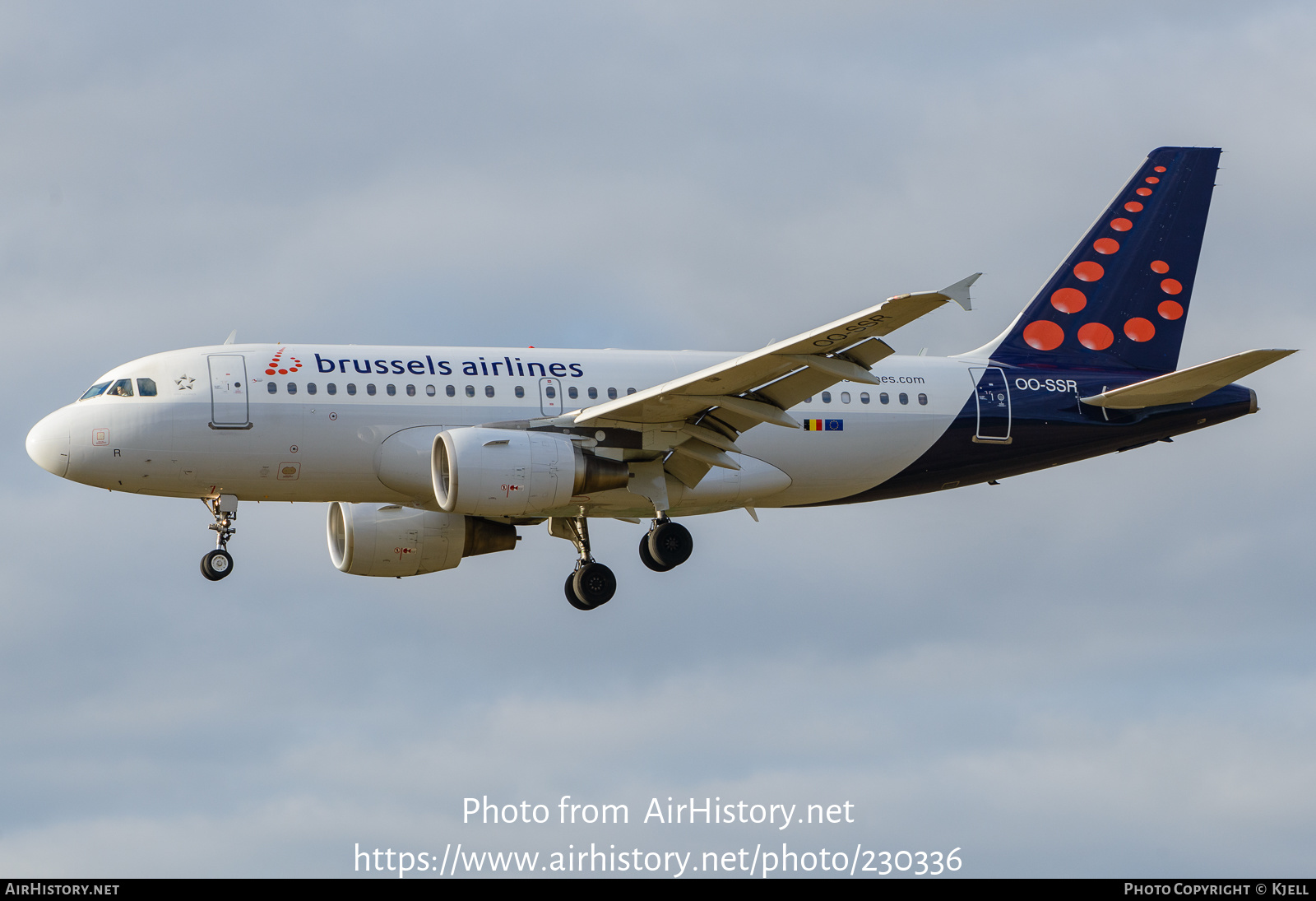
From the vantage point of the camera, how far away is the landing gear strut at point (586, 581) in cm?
4000

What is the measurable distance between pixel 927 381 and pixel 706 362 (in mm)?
4958

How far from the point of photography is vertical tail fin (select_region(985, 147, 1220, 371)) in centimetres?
4259

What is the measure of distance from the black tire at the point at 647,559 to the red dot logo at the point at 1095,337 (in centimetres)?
1177

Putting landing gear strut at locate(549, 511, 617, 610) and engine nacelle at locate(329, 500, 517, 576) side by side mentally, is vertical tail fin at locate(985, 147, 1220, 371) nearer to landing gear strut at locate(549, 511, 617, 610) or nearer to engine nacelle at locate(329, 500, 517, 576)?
landing gear strut at locate(549, 511, 617, 610)

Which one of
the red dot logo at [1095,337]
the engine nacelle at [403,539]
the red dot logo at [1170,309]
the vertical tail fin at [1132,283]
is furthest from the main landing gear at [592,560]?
the red dot logo at [1170,309]

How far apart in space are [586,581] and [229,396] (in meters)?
8.75

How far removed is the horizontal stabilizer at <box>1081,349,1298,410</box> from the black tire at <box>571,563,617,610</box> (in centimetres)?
1131

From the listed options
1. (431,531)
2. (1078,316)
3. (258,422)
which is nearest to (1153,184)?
(1078,316)

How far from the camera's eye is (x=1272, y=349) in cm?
3434

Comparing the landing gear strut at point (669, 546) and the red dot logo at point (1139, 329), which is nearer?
the landing gear strut at point (669, 546)

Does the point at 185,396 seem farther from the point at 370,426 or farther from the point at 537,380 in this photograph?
the point at 537,380

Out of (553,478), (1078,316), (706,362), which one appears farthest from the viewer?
(1078,316)

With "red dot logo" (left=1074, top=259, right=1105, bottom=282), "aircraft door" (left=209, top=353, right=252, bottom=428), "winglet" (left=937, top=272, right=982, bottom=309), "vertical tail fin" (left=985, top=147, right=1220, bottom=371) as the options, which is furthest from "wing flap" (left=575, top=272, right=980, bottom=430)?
"red dot logo" (left=1074, top=259, right=1105, bottom=282)

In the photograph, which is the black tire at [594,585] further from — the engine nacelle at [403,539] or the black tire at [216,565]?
the black tire at [216,565]
